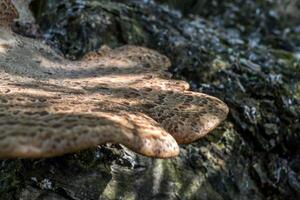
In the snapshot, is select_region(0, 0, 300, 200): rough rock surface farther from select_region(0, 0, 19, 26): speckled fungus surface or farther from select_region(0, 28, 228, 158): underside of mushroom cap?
select_region(0, 0, 19, 26): speckled fungus surface

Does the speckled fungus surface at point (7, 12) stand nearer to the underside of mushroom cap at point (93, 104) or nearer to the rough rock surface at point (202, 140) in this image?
the underside of mushroom cap at point (93, 104)

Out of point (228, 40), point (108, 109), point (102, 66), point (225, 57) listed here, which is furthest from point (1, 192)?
point (228, 40)

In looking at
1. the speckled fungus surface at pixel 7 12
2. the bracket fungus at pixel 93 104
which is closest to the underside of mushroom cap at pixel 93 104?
the bracket fungus at pixel 93 104

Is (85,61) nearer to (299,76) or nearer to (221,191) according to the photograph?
(221,191)

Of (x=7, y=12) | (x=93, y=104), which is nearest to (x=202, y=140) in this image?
(x=93, y=104)

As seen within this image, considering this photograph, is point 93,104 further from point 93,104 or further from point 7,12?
point 7,12

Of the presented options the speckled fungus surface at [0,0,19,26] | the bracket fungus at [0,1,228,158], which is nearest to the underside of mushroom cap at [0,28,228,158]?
the bracket fungus at [0,1,228,158]

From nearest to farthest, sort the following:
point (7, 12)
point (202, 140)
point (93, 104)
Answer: point (93, 104), point (202, 140), point (7, 12)

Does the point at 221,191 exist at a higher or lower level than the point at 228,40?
lower

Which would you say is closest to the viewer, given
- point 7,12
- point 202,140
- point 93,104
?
point 93,104
